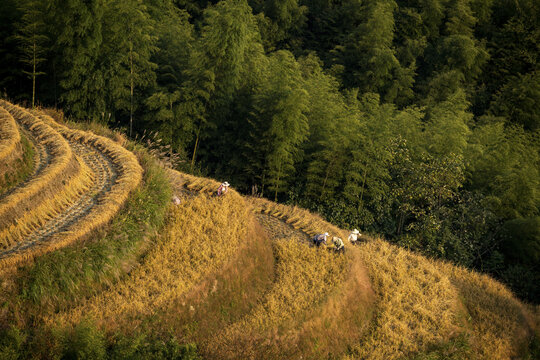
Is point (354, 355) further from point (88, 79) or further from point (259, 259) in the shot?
point (88, 79)

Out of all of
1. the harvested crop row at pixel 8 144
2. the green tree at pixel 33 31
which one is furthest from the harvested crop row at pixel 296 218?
the green tree at pixel 33 31

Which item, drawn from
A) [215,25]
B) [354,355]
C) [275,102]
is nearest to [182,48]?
[215,25]


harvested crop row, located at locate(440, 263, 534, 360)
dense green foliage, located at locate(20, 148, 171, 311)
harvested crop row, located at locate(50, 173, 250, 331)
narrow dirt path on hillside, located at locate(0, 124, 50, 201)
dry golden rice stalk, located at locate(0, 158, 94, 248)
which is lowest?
harvested crop row, located at locate(440, 263, 534, 360)

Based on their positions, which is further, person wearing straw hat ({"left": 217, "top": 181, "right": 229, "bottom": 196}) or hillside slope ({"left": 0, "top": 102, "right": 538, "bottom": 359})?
person wearing straw hat ({"left": 217, "top": 181, "right": 229, "bottom": 196})

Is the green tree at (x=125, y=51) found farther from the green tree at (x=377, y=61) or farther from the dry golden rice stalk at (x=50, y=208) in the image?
the green tree at (x=377, y=61)

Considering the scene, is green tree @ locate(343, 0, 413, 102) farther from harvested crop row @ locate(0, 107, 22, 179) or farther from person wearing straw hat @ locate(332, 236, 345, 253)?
harvested crop row @ locate(0, 107, 22, 179)

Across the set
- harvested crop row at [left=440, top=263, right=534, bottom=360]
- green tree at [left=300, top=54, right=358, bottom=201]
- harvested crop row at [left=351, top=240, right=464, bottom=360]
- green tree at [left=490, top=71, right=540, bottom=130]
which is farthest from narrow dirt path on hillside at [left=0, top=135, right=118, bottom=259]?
green tree at [left=490, top=71, right=540, bottom=130]
